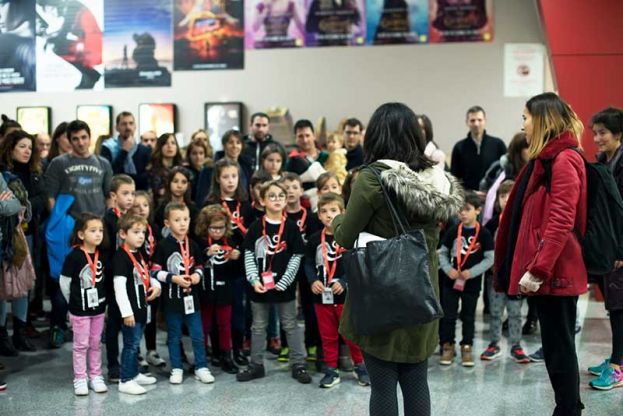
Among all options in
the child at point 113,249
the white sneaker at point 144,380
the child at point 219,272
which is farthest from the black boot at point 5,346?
the child at point 219,272

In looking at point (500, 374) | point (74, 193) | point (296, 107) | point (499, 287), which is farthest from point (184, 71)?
point (499, 287)

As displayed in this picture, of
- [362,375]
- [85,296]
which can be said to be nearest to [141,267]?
[85,296]

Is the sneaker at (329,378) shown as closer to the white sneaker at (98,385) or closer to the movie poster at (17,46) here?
the white sneaker at (98,385)

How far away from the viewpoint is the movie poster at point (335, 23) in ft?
34.0

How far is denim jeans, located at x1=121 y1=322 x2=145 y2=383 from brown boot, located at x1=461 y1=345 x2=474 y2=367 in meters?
2.23

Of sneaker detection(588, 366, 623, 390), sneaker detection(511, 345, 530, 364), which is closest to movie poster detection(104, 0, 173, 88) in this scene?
sneaker detection(511, 345, 530, 364)

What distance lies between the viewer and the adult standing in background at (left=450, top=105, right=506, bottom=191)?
725 centimetres

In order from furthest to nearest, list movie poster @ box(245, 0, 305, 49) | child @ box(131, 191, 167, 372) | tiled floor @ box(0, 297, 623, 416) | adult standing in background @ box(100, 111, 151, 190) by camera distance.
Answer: movie poster @ box(245, 0, 305, 49)
adult standing in background @ box(100, 111, 151, 190)
child @ box(131, 191, 167, 372)
tiled floor @ box(0, 297, 623, 416)

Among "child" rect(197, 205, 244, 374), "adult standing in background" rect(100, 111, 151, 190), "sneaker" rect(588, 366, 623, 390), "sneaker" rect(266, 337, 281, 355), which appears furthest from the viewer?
"adult standing in background" rect(100, 111, 151, 190)

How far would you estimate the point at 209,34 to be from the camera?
10703mm

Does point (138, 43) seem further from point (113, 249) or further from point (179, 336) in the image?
point (179, 336)

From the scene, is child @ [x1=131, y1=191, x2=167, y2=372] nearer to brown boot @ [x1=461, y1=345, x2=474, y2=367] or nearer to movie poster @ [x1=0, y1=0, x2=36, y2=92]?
brown boot @ [x1=461, y1=345, x2=474, y2=367]

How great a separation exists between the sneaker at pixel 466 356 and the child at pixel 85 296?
7.93 ft

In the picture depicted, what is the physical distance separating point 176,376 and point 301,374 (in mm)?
810
